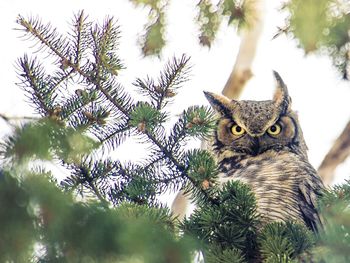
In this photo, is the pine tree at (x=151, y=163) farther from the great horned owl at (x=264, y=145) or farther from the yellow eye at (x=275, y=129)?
the yellow eye at (x=275, y=129)

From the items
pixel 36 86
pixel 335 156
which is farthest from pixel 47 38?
pixel 335 156

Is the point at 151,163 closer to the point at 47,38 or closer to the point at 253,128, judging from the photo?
the point at 47,38

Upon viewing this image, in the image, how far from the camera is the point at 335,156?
5223 mm

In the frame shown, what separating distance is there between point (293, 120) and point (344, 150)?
67.5 inches

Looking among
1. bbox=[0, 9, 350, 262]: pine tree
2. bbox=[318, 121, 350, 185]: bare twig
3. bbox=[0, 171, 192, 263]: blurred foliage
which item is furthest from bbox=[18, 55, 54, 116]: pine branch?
bbox=[318, 121, 350, 185]: bare twig

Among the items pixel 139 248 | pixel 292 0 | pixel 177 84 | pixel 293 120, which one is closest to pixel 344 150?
pixel 293 120

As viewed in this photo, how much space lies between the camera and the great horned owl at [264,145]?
10.3 ft

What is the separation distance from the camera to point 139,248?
4.20 ft

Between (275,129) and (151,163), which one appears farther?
(275,129)

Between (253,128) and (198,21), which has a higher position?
(198,21)

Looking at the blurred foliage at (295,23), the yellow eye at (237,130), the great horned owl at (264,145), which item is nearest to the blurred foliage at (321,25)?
the blurred foliage at (295,23)

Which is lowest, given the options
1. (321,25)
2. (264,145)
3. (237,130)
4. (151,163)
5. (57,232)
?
(57,232)

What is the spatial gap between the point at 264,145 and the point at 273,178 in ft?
1.21

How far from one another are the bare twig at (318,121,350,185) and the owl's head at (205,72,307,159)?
156 centimetres
